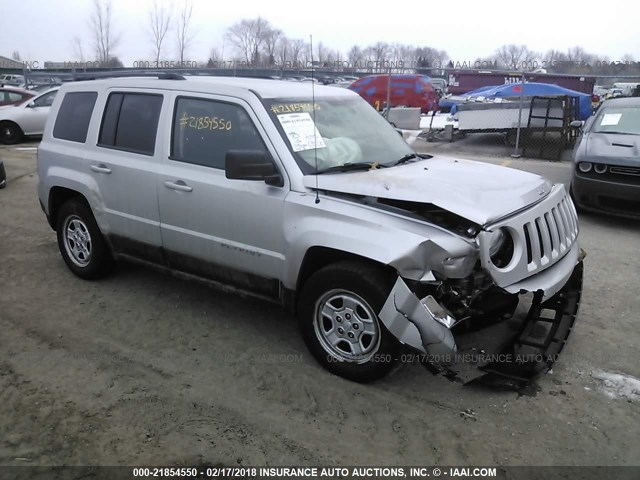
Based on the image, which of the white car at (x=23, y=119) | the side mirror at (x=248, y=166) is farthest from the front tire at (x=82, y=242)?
the white car at (x=23, y=119)

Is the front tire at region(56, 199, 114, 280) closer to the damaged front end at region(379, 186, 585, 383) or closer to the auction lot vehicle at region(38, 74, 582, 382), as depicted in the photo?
the auction lot vehicle at region(38, 74, 582, 382)

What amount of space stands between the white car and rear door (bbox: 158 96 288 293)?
1183 cm

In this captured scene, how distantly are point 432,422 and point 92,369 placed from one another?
7.45 feet

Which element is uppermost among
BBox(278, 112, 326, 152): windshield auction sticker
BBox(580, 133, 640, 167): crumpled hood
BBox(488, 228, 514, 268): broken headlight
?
BBox(278, 112, 326, 152): windshield auction sticker

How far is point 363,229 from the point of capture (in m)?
3.23

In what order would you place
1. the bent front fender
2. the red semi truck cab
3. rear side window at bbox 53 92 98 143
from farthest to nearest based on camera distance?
the red semi truck cab
rear side window at bbox 53 92 98 143
the bent front fender

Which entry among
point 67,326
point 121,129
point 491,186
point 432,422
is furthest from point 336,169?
point 67,326

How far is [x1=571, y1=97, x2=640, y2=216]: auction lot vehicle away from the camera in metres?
6.77

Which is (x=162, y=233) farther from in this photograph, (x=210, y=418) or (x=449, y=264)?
(x=449, y=264)

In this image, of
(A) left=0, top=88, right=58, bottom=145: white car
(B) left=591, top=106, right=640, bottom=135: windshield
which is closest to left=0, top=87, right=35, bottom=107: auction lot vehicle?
(A) left=0, top=88, right=58, bottom=145: white car

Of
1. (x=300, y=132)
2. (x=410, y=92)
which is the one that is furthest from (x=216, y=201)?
(x=410, y=92)

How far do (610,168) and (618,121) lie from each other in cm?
143

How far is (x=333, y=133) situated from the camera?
399 centimetres

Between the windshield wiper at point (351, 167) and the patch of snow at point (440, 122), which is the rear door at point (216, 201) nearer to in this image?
the windshield wiper at point (351, 167)
